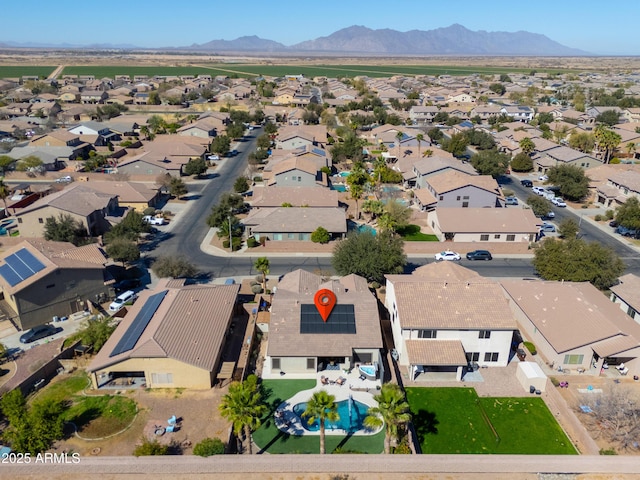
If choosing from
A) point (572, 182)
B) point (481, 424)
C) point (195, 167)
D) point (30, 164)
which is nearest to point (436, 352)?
point (481, 424)

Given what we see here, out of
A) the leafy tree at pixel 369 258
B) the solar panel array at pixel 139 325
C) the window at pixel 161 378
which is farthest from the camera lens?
the leafy tree at pixel 369 258

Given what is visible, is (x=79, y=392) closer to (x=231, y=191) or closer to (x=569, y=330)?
(x=569, y=330)

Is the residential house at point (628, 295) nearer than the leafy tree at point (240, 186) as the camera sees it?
Yes

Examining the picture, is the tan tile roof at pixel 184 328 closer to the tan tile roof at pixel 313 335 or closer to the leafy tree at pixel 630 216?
the tan tile roof at pixel 313 335

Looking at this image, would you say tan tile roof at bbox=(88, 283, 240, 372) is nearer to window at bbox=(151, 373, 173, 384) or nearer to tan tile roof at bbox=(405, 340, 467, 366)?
window at bbox=(151, 373, 173, 384)

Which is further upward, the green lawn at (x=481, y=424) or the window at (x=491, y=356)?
the window at (x=491, y=356)

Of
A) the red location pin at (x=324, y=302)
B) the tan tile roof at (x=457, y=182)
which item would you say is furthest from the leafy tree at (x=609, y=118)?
the red location pin at (x=324, y=302)
